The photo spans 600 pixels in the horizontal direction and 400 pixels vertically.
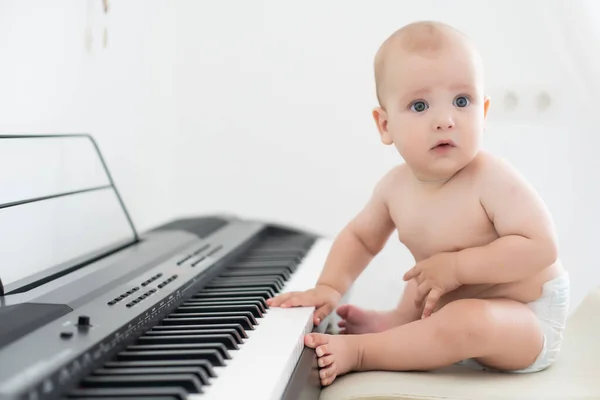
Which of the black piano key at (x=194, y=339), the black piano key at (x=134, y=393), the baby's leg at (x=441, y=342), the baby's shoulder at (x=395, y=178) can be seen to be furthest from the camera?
the baby's shoulder at (x=395, y=178)

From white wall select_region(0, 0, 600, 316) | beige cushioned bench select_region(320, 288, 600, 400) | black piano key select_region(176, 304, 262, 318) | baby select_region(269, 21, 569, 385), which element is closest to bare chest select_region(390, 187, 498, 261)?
baby select_region(269, 21, 569, 385)

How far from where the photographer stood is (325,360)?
1.20m

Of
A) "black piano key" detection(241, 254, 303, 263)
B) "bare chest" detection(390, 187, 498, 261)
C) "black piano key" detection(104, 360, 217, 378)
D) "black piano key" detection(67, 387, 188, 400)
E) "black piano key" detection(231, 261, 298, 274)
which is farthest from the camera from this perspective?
"black piano key" detection(241, 254, 303, 263)

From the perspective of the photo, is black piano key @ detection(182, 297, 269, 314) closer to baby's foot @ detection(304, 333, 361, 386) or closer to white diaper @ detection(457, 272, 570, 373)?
baby's foot @ detection(304, 333, 361, 386)

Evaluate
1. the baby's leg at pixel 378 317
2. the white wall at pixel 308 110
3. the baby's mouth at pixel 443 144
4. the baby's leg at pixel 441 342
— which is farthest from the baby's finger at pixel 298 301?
the white wall at pixel 308 110

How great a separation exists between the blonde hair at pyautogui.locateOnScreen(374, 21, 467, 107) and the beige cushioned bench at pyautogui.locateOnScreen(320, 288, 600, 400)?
0.51 meters

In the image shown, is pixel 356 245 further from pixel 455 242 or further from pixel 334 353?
pixel 334 353

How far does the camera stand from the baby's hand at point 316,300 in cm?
133

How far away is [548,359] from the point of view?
4.38 ft

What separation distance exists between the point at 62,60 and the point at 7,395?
1.19m

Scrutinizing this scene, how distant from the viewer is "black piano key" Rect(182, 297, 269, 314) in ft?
4.13

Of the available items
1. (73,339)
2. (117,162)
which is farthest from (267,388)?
(117,162)

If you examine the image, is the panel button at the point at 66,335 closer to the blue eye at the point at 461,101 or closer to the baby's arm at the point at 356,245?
the baby's arm at the point at 356,245

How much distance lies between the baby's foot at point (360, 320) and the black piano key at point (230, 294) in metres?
0.26
